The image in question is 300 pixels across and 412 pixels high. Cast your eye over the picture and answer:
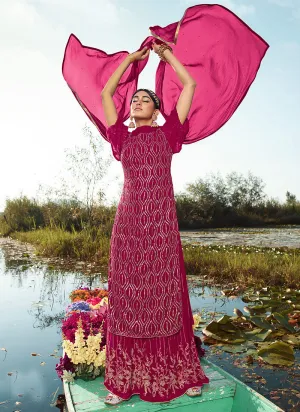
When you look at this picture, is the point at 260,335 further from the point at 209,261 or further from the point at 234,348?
the point at 209,261

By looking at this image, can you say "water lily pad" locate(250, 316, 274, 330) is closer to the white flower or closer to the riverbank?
the riverbank

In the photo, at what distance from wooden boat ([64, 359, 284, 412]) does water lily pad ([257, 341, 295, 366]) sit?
3.94 ft

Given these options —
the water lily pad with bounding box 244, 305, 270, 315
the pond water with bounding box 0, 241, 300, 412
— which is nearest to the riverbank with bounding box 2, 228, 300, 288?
the pond water with bounding box 0, 241, 300, 412

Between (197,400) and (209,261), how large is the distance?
18.6ft

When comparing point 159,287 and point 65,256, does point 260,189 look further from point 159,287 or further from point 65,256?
point 159,287

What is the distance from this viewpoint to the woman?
8.04 feet

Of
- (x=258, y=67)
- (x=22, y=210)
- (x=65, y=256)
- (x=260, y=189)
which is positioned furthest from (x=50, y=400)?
(x=260, y=189)

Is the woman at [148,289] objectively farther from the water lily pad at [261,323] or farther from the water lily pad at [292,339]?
the water lily pad at [261,323]

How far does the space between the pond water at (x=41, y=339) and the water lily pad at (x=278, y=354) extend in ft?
0.23

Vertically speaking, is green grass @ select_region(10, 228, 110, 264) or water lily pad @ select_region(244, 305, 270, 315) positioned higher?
green grass @ select_region(10, 228, 110, 264)

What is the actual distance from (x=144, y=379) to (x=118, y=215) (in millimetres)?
949

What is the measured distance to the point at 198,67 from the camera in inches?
117

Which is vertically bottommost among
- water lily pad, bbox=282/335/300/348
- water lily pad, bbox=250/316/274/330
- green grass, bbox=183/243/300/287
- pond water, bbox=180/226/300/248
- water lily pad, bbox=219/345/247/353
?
water lily pad, bbox=219/345/247/353

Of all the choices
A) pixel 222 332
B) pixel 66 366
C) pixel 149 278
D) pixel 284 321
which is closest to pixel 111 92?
pixel 149 278
